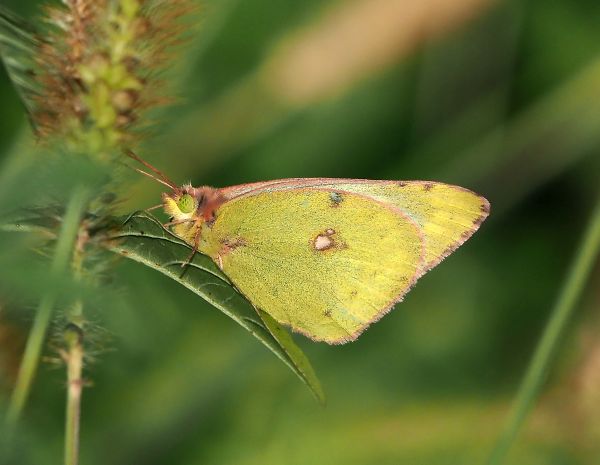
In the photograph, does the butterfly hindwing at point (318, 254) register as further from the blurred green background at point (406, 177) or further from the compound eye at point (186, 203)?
the blurred green background at point (406, 177)

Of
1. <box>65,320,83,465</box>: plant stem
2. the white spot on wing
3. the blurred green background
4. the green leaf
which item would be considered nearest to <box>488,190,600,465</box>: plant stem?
the green leaf

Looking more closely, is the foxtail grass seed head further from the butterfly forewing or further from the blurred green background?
the blurred green background

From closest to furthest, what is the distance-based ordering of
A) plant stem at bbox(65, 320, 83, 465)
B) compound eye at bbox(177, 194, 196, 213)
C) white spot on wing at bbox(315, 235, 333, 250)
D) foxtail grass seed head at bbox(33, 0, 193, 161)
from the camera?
plant stem at bbox(65, 320, 83, 465), foxtail grass seed head at bbox(33, 0, 193, 161), compound eye at bbox(177, 194, 196, 213), white spot on wing at bbox(315, 235, 333, 250)

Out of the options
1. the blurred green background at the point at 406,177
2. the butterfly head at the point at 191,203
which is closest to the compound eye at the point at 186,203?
the butterfly head at the point at 191,203

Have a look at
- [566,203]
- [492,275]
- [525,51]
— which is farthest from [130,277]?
[525,51]

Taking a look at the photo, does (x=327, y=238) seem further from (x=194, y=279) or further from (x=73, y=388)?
(x=73, y=388)

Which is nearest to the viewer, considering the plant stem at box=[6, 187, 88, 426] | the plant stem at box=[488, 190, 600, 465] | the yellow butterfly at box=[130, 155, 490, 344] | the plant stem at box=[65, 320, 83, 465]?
the plant stem at box=[6, 187, 88, 426]

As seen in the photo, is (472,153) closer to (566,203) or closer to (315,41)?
(566,203)

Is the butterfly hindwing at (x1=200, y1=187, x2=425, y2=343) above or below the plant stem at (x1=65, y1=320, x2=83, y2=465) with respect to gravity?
above
